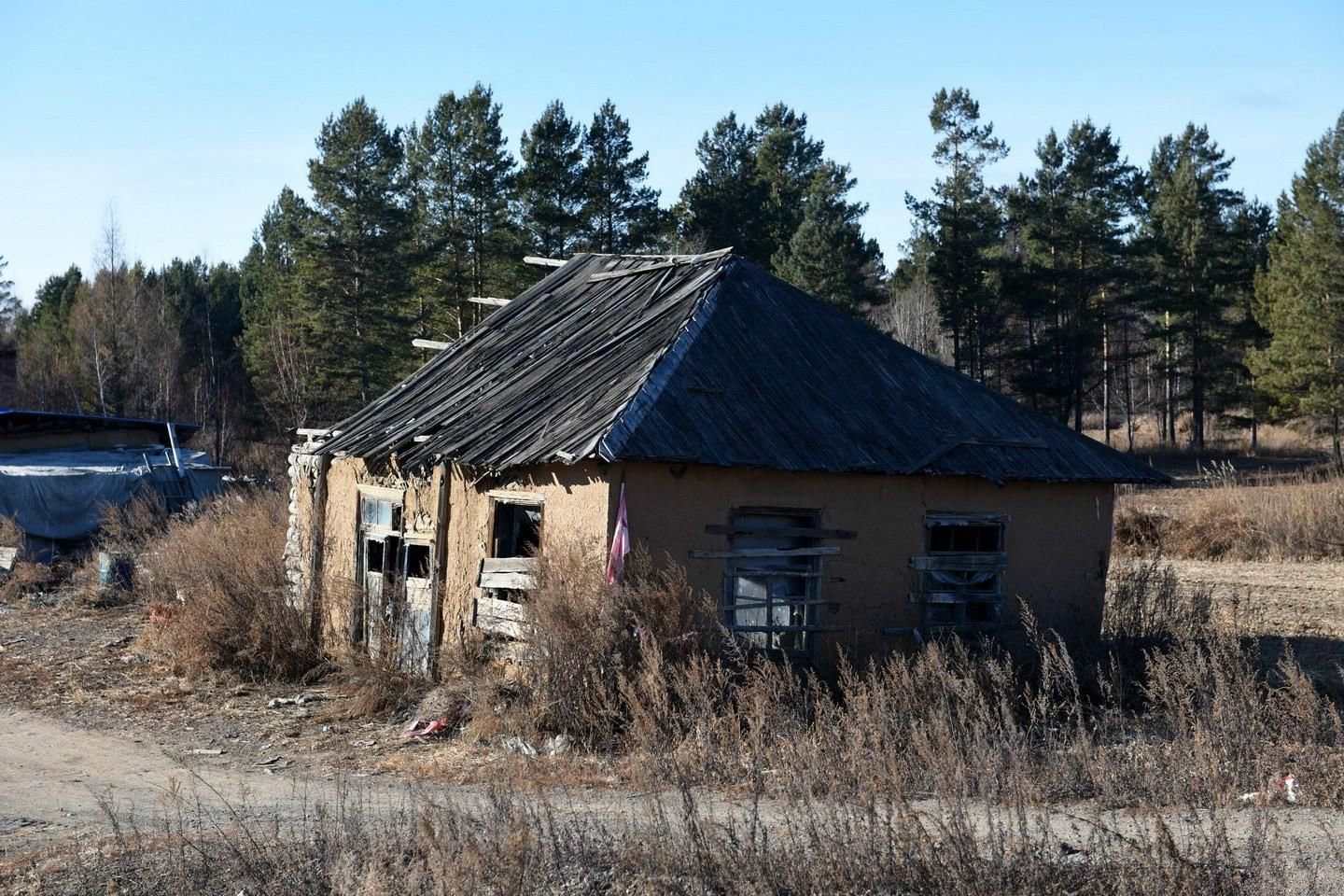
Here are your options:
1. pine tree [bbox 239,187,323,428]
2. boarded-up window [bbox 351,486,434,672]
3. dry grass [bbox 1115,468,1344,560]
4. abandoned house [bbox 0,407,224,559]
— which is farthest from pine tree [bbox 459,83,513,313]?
boarded-up window [bbox 351,486,434,672]

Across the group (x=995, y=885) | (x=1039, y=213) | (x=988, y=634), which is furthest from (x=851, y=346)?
(x=1039, y=213)

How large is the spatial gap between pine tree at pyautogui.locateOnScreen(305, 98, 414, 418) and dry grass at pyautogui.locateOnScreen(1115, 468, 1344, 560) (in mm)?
20378

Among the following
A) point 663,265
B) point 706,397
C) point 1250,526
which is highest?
point 663,265

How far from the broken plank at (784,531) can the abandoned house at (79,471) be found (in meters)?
14.0

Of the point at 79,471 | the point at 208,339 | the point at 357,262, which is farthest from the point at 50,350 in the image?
the point at 79,471

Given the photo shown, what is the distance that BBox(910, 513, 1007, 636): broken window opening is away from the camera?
12.8 metres

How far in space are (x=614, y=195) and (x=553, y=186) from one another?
1.67 meters

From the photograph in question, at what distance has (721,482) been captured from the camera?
11398 mm

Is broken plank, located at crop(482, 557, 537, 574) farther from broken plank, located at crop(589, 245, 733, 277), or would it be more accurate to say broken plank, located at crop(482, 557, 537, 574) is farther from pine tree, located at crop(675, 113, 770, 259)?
pine tree, located at crop(675, 113, 770, 259)

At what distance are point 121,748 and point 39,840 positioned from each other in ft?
10.5

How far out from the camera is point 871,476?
12328 mm

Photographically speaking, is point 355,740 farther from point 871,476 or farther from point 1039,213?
point 1039,213

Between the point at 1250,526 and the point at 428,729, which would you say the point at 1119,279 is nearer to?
the point at 1250,526

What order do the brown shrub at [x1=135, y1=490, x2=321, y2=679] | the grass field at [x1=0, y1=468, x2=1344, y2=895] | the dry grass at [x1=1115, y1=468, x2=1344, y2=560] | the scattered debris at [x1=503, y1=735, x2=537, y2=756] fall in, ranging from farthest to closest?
the dry grass at [x1=1115, y1=468, x2=1344, y2=560] < the brown shrub at [x1=135, y1=490, x2=321, y2=679] < the scattered debris at [x1=503, y1=735, x2=537, y2=756] < the grass field at [x1=0, y1=468, x2=1344, y2=895]
